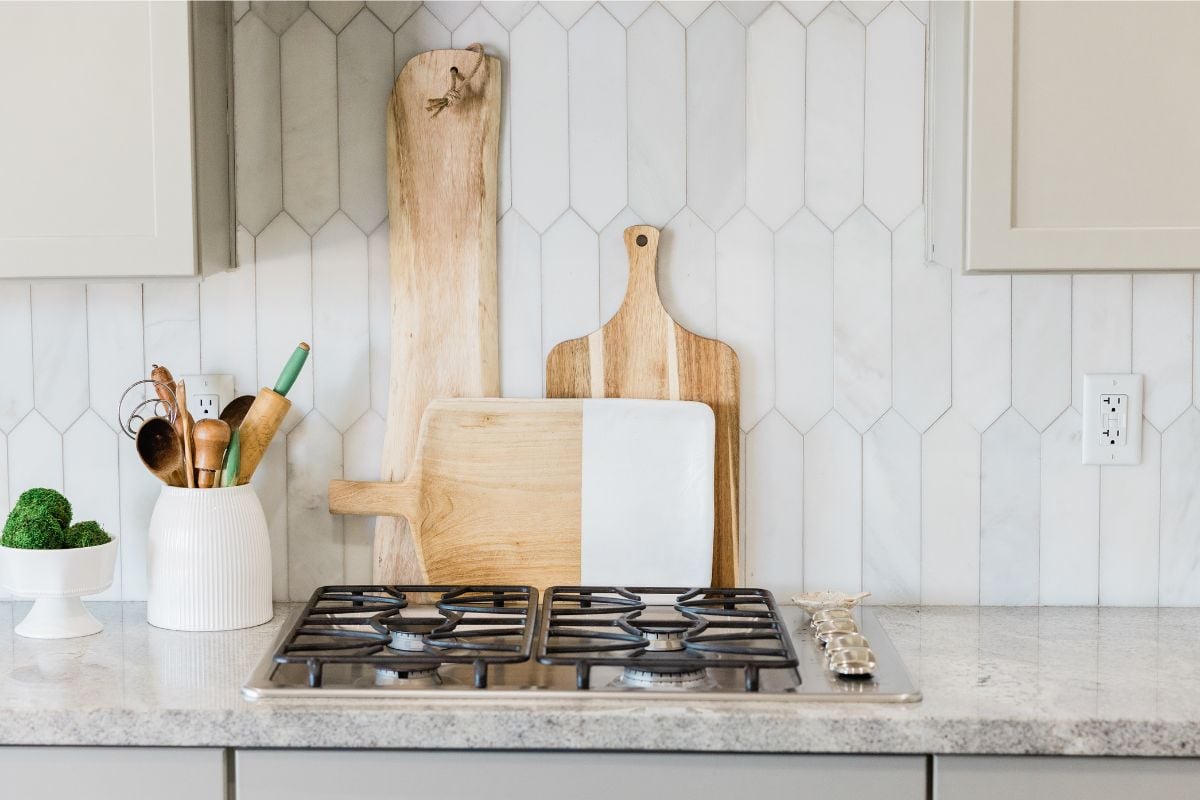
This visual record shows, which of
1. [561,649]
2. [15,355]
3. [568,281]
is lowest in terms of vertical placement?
[561,649]

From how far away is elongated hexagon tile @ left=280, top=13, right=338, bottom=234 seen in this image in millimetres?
1826

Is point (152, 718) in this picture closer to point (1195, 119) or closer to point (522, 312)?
point (522, 312)

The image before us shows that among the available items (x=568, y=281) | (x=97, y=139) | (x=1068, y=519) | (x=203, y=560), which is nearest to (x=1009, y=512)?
(x=1068, y=519)

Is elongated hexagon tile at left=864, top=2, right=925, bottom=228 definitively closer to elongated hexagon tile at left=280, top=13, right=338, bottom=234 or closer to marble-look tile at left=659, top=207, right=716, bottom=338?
marble-look tile at left=659, top=207, right=716, bottom=338

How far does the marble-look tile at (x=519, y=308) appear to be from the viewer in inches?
72.4

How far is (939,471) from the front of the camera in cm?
183

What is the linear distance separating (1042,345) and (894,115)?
17.0 inches

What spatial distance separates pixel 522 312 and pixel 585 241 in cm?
15

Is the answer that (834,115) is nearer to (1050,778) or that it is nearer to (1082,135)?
(1082,135)

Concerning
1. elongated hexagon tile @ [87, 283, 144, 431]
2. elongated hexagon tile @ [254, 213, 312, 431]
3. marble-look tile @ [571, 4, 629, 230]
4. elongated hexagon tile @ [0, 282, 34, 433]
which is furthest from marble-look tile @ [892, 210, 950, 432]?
elongated hexagon tile @ [0, 282, 34, 433]

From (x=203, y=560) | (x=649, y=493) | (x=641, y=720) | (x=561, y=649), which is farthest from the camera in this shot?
(x=649, y=493)

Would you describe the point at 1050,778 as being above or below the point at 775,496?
below

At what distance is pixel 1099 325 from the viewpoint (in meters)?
1.80

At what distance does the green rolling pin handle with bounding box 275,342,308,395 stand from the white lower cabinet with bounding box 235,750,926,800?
1.97 feet
